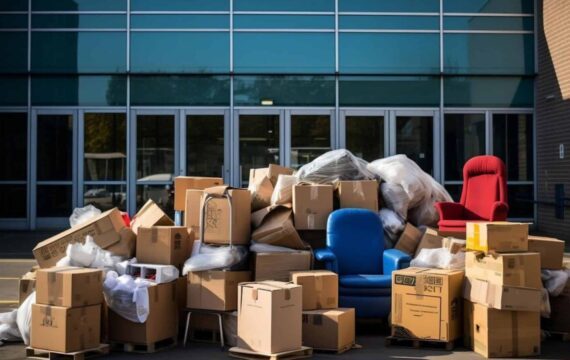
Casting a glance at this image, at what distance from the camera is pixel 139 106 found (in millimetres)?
15969

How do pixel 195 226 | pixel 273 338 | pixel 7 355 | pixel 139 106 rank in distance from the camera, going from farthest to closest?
pixel 139 106 < pixel 195 226 < pixel 7 355 < pixel 273 338

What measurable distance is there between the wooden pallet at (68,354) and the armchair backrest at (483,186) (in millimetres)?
5072

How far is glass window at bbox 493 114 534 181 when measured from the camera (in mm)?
16219

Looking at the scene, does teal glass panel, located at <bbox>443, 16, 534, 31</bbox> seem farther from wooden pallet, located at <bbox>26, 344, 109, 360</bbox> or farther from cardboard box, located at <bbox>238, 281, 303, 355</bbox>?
wooden pallet, located at <bbox>26, 344, 109, 360</bbox>

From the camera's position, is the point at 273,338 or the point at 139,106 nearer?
the point at 273,338

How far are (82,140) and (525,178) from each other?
999 centimetres

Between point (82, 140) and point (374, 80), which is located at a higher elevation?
point (374, 80)

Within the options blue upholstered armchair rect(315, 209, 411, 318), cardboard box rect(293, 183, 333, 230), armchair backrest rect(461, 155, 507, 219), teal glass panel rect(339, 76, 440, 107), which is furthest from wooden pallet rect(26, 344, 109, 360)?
teal glass panel rect(339, 76, 440, 107)

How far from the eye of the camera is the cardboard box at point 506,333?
589 centimetres

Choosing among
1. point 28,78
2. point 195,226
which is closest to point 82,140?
point 28,78

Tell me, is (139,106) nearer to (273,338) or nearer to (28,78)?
(28,78)

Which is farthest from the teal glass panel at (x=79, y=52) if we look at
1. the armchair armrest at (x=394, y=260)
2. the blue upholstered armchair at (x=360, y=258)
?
the armchair armrest at (x=394, y=260)

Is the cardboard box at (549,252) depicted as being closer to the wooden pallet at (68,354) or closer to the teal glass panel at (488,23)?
the wooden pallet at (68,354)

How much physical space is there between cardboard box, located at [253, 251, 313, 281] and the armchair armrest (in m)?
0.86
